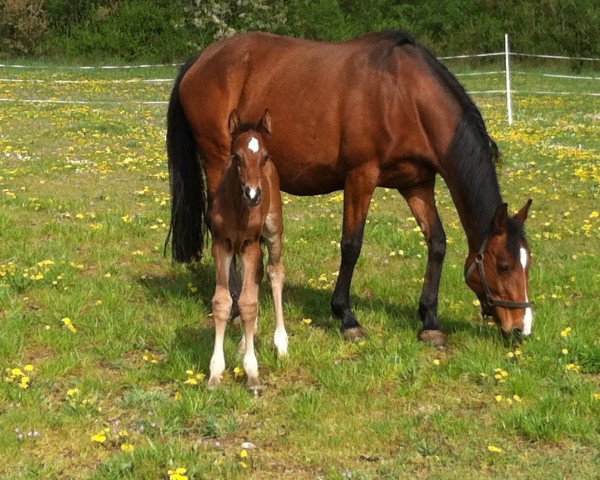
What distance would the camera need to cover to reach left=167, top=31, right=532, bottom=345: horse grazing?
673 cm

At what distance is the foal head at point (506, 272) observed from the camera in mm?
6430

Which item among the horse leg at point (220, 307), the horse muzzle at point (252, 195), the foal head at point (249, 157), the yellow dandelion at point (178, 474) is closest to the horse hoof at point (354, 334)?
the horse leg at point (220, 307)

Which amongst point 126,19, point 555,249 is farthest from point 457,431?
point 126,19

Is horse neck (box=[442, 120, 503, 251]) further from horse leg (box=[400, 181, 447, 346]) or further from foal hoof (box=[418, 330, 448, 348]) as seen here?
foal hoof (box=[418, 330, 448, 348])

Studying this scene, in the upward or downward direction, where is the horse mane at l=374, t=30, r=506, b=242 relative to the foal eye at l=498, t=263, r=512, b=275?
upward

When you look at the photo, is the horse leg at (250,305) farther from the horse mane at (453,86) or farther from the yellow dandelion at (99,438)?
the horse mane at (453,86)

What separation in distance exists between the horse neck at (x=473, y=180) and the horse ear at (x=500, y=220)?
0.16m

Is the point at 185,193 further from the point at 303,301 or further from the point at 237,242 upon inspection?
the point at 237,242

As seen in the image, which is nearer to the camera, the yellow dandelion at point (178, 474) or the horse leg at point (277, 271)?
the yellow dandelion at point (178, 474)

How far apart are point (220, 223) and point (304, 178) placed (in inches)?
69.8

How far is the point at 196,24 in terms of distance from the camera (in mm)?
46188

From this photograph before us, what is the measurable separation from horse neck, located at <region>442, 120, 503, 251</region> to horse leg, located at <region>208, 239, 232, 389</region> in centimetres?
207

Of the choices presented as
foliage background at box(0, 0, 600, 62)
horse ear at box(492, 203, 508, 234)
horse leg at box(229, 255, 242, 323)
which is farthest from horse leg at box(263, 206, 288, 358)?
foliage background at box(0, 0, 600, 62)

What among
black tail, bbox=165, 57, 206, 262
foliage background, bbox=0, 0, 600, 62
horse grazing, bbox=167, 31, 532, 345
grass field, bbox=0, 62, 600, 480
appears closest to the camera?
grass field, bbox=0, 62, 600, 480
